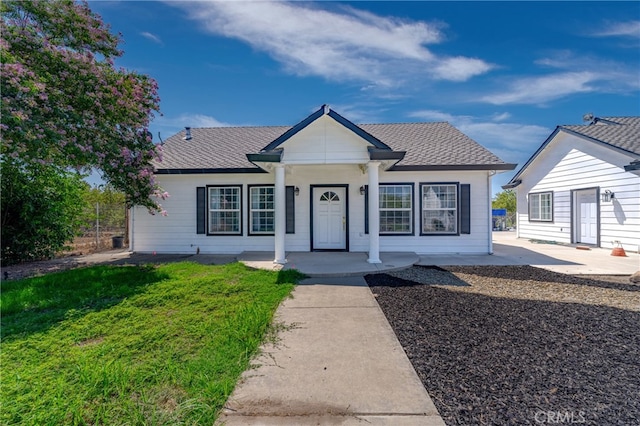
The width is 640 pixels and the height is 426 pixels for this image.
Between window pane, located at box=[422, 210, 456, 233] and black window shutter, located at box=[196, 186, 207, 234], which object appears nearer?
window pane, located at box=[422, 210, 456, 233]

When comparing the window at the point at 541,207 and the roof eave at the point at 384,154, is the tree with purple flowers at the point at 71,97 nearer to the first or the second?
the roof eave at the point at 384,154

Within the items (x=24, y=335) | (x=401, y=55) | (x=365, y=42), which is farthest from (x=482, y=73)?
(x=24, y=335)

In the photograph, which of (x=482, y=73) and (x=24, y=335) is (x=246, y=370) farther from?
(x=482, y=73)

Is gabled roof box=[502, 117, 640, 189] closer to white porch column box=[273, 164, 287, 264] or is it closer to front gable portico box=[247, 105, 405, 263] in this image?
front gable portico box=[247, 105, 405, 263]

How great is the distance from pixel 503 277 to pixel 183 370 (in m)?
6.85

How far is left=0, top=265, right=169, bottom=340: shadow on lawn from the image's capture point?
4101 millimetres

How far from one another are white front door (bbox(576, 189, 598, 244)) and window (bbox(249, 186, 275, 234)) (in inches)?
485

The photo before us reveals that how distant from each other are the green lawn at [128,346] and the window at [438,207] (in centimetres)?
604

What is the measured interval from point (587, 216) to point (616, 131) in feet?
11.3

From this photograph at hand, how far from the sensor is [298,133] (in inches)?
306

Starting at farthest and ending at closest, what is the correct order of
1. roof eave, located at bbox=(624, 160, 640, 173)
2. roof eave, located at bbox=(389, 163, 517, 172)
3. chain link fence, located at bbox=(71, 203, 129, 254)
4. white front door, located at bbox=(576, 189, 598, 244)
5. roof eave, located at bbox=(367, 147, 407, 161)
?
chain link fence, located at bbox=(71, 203, 129, 254), white front door, located at bbox=(576, 189, 598, 244), roof eave, located at bbox=(389, 163, 517, 172), roof eave, located at bbox=(624, 160, 640, 173), roof eave, located at bbox=(367, 147, 407, 161)

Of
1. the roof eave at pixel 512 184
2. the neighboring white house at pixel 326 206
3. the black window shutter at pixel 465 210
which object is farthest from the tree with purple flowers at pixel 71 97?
the roof eave at pixel 512 184

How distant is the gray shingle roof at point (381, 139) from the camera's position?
9781 mm

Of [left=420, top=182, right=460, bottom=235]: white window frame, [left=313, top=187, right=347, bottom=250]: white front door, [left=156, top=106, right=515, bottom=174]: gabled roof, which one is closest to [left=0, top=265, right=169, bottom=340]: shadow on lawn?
[left=156, top=106, right=515, bottom=174]: gabled roof
